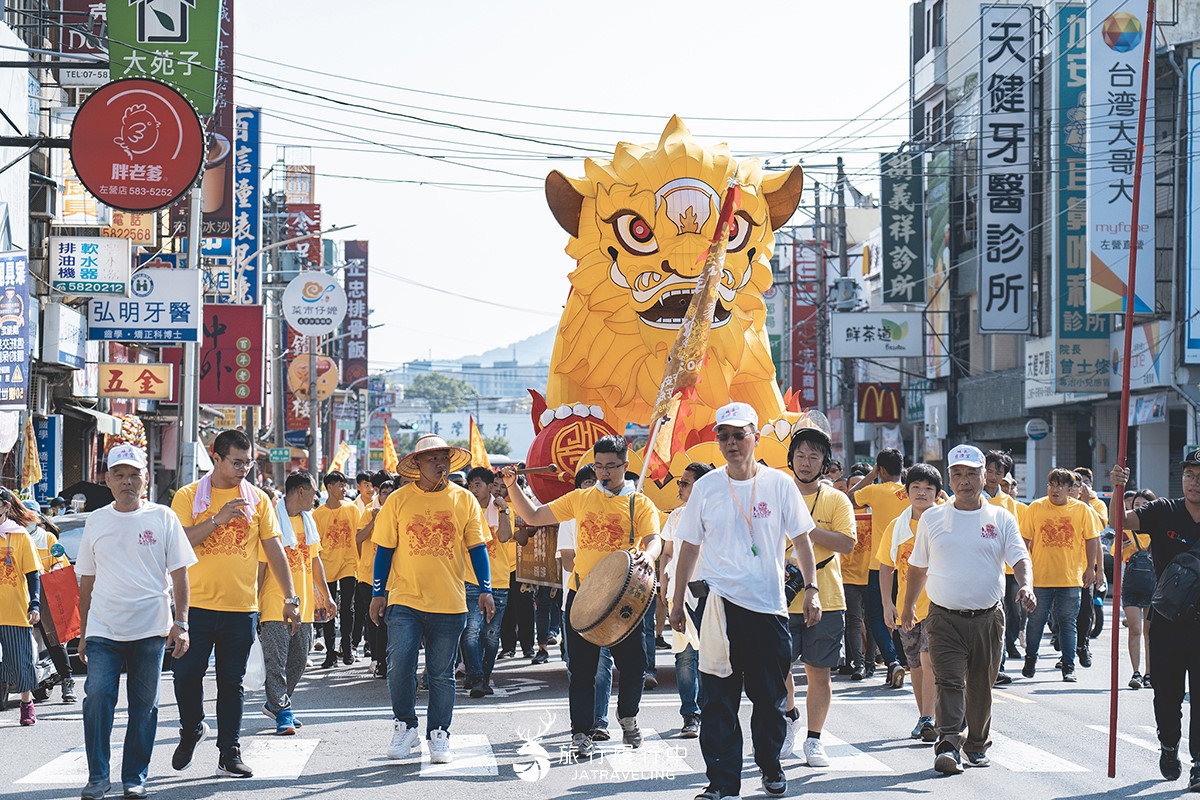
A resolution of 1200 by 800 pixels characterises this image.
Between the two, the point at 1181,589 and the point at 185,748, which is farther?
the point at 185,748

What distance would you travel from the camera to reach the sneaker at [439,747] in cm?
891

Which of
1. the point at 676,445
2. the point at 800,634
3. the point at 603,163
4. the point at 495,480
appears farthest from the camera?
the point at 603,163

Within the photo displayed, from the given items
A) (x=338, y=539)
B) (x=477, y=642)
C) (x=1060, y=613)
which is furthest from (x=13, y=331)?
(x=1060, y=613)

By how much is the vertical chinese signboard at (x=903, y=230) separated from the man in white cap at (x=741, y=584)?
33058mm

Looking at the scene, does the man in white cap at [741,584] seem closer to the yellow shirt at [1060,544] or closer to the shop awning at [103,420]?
the yellow shirt at [1060,544]

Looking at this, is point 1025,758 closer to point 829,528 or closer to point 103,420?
point 829,528

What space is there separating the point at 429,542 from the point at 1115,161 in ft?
69.0

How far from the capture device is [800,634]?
9.06 m

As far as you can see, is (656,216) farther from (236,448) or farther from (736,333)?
(236,448)

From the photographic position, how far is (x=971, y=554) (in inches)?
336

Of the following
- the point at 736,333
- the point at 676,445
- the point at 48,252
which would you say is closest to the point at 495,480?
the point at 676,445

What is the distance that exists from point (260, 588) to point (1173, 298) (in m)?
20.6

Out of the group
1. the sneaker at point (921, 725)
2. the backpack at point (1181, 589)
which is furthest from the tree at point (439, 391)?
the backpack at point (1181, 589)

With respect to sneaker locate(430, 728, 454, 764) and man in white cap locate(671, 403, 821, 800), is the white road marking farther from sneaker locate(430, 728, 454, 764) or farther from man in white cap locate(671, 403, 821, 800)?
sneaker locate(430, 728, 454, 764)
